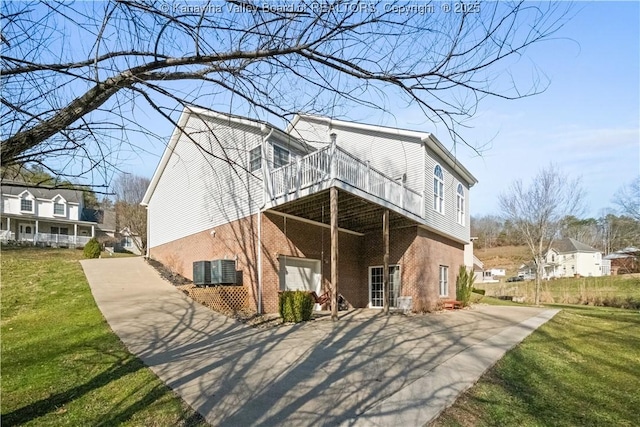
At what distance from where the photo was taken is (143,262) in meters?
22.9

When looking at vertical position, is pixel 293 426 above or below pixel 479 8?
below

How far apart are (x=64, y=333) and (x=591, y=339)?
1375 centimetres

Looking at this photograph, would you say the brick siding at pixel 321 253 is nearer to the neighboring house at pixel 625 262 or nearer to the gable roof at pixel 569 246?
the neighboring house at pixel 625 262

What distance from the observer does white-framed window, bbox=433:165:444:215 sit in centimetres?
1700

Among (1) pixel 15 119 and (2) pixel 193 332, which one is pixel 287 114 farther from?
(2) pixel 193 332

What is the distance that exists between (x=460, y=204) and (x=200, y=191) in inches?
496

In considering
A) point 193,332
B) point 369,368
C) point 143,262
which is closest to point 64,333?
point 193,332

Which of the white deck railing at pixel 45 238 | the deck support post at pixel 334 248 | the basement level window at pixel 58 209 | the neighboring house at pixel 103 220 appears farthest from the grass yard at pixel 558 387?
the neighboring house at pixel 103 220

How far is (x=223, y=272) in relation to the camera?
525 inches

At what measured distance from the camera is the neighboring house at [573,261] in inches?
2189

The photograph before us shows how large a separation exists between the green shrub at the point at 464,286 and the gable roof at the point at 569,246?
4352 centimetres

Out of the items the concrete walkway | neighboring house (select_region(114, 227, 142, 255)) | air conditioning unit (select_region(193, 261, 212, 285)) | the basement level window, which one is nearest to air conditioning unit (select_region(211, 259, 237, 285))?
air conditioning unit (select_region(193, 261, 212, 285))

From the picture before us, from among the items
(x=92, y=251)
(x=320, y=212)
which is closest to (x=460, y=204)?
(x=320, y=212)

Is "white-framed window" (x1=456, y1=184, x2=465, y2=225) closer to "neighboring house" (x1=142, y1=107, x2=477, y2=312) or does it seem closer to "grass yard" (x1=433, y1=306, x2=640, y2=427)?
"neighboring house" (x1=142, y1=107, x2=477, y2=312)
